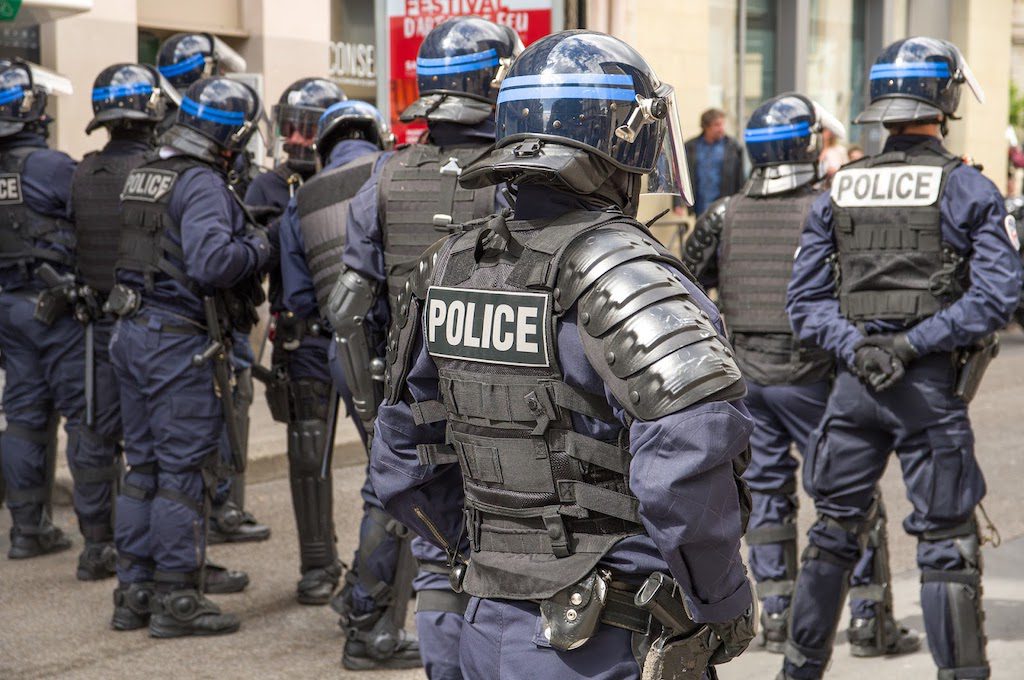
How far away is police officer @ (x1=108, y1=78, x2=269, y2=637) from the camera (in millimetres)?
5586

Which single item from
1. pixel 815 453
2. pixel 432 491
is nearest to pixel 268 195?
pixel 815 453

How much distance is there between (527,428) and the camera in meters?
2.77

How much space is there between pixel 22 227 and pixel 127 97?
1.04 meters

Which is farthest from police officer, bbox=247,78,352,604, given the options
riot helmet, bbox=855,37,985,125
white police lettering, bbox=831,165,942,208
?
riot helmet, bbox=855,37,985,125

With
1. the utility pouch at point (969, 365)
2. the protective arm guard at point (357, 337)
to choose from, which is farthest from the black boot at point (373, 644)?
the utility pouch at point (969, 365)

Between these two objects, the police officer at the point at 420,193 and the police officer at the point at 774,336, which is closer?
the police officer at the point at 420,193

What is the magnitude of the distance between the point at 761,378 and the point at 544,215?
3.08 m

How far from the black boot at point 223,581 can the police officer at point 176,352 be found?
54 cm

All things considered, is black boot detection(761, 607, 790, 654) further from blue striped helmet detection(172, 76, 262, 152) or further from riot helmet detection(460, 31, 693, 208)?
riot helmet detection(460, 31, 693, 208)

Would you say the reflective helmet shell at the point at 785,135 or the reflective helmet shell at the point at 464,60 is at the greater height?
the reflective helmet shell at the point at 464,60

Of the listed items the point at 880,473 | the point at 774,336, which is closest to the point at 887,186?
the point at 880,473

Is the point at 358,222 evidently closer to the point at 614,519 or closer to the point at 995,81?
the point at 614,519

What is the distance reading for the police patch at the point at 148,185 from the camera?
18.2 ft

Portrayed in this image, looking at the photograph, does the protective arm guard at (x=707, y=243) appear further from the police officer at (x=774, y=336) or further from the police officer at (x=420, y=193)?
the police officer at (x=420, y=193)
